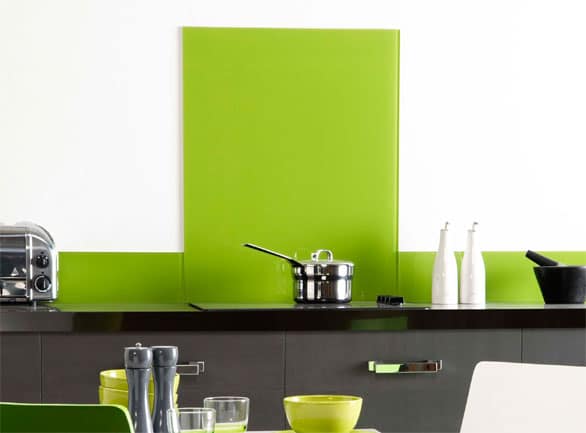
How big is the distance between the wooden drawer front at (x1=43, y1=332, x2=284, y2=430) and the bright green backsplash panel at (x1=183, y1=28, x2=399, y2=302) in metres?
0.63

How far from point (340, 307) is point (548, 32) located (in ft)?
4.89

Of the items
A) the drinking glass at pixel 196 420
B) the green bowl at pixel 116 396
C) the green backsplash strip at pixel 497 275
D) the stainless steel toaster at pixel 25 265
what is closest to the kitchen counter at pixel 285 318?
the stainless steel toaster at pixel 25 265

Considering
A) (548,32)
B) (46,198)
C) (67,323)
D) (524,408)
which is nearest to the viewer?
(524,408)

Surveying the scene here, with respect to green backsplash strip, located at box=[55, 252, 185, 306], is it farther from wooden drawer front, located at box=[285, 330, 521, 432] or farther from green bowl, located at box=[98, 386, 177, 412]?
green bowl, located at box=[98, 386, 177, 412]

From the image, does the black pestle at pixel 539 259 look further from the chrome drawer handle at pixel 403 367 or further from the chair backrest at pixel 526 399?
the chair backrest at pixel 526 399

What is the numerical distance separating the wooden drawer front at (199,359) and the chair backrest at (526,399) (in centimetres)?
109

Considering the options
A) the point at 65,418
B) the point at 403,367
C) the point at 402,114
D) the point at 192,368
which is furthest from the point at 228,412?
the point at 402,114

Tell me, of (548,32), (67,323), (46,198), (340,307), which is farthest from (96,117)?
(548,32)

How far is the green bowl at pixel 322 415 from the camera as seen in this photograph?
6.15 ft

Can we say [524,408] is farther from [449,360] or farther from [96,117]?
[96,117]

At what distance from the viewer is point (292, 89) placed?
3973 millimetres

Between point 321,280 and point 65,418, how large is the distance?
2136 mm

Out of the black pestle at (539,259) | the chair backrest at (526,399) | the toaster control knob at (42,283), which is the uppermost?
the black pestle at (539,259)

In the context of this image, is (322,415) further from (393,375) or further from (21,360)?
(21,360)
